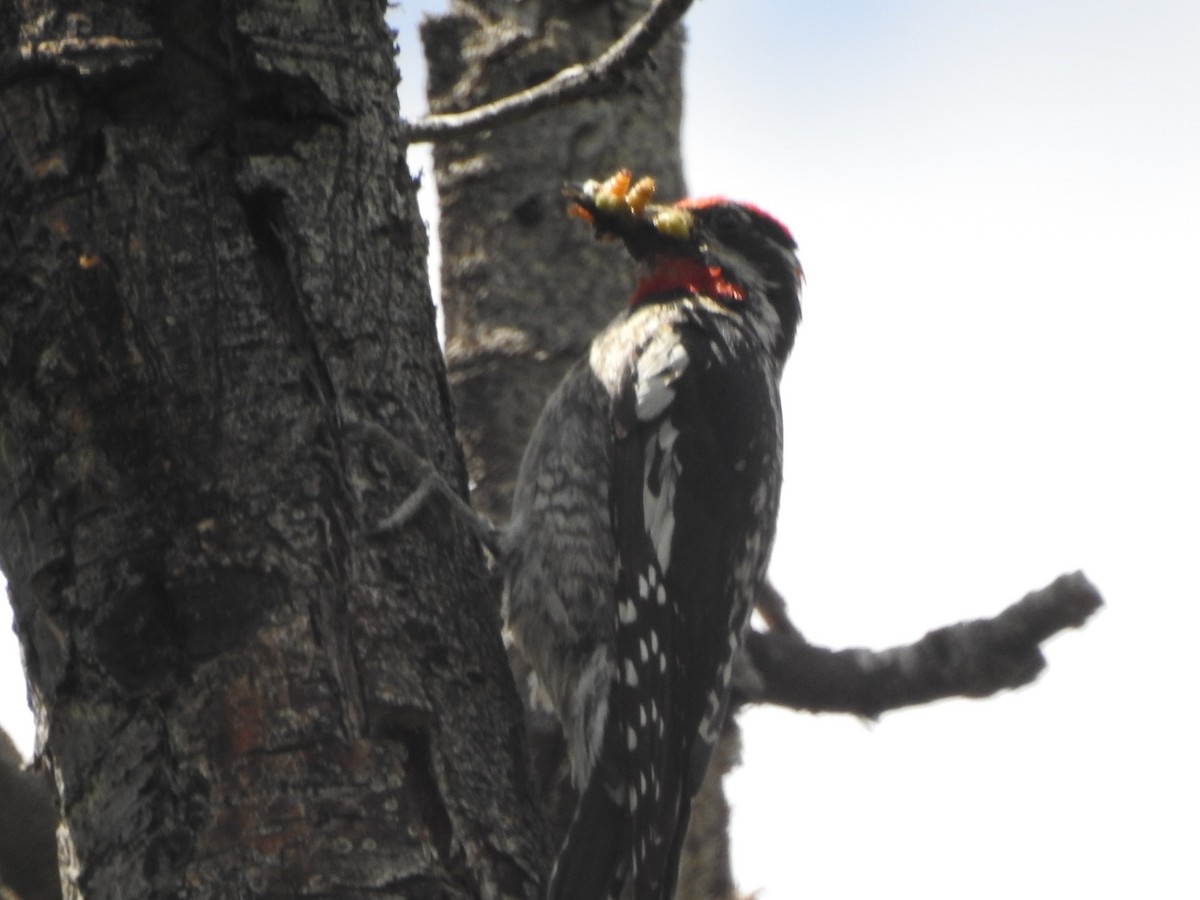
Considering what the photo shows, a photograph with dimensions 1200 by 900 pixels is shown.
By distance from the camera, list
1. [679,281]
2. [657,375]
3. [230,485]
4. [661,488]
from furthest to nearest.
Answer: [679,281], [657,375], [661,488], [230,485]

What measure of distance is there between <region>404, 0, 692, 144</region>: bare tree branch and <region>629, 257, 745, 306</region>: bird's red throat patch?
741 mm

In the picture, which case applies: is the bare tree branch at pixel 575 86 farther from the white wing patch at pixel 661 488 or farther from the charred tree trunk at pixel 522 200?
the white wing patch at pixel 661 488

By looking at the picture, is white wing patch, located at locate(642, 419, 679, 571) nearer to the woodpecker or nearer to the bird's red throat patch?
the woodpecker

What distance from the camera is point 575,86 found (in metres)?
3.42

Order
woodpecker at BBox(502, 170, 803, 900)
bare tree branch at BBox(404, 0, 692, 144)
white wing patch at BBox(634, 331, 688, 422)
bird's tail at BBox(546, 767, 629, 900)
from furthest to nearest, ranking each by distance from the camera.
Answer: white wing patch at BBox(634, 331, 688, 422) < bare tree branch at BBox(404, 0, 692, 144) < woodpecker at BBox(502, 170, 803, 900) < bird's tail at BBox(546, 767, 629, 900)

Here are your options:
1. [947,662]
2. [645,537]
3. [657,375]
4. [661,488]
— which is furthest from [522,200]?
[947,662]

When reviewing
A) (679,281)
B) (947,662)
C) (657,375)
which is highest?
(679,281)

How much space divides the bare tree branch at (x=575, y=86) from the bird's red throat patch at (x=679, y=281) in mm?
741

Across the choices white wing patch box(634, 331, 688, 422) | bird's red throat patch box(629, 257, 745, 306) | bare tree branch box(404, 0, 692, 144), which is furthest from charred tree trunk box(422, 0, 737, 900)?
bare tree branch box(404, 0, 692, 144)

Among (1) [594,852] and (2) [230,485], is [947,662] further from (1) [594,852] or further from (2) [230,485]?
(2) [230,485]

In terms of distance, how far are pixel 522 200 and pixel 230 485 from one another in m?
2.00

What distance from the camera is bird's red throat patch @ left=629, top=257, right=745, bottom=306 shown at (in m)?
4.12

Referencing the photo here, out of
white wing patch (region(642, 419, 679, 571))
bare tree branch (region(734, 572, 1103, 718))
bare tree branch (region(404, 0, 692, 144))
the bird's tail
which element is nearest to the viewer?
the bird's tail

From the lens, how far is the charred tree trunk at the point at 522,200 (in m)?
4.07
